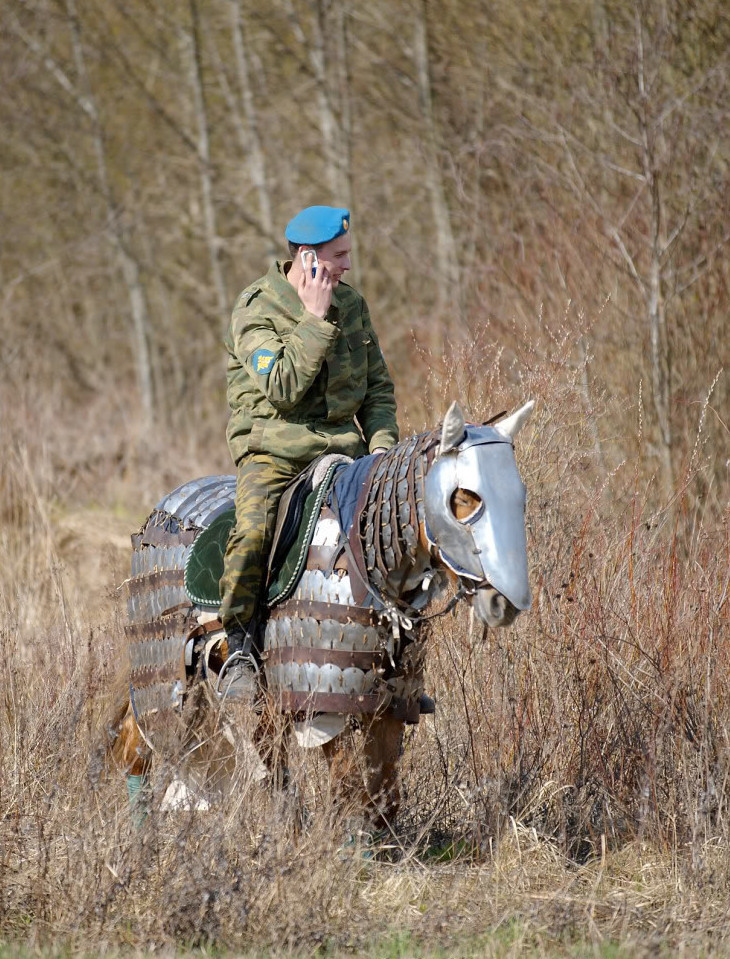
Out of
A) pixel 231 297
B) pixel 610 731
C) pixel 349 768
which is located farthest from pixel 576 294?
pixel 231 297

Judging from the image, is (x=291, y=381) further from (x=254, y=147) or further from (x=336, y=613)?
(x=254, y=147)

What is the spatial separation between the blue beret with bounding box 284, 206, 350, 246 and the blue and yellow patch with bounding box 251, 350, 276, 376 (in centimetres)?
41

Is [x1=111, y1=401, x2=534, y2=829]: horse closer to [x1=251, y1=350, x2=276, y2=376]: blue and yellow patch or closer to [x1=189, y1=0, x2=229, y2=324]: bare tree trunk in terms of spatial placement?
[x1=251, y1=350, x2=276, y2=376]: blue and yellow patch

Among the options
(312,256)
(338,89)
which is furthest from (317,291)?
(338,89)

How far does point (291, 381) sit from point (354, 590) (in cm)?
72

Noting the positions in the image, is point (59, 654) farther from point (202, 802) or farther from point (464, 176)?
point (464, 176)

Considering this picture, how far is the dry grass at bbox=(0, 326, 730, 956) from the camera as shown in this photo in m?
3.78

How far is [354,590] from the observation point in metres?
3.89

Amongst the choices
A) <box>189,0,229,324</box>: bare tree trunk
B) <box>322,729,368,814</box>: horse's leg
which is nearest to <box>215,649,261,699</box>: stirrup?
<box>322,729,368,814</box>: horse's leg

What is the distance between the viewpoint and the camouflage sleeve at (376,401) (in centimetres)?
448

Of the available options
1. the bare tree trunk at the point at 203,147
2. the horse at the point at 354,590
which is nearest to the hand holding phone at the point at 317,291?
the horse at the point at 354,590

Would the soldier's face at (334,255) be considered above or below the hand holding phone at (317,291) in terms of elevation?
above

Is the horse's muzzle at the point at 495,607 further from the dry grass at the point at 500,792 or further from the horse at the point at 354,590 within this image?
the dry grass at the point at 500,792

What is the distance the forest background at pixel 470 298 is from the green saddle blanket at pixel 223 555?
3.23 feet
